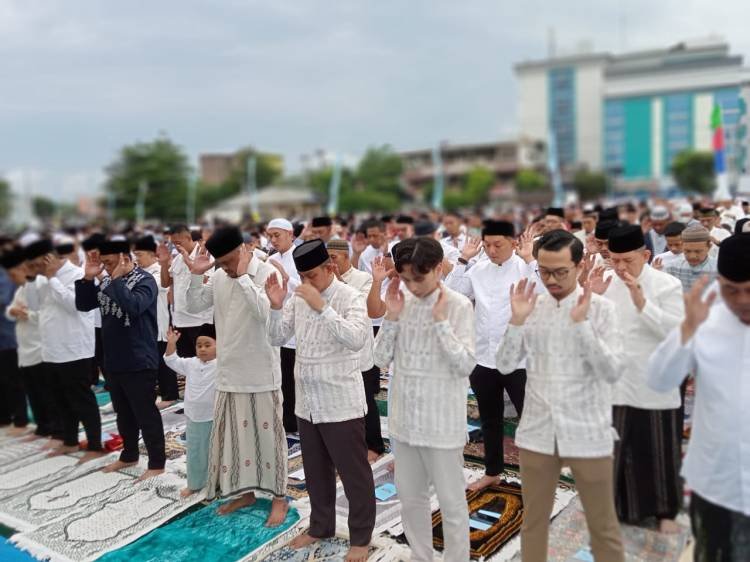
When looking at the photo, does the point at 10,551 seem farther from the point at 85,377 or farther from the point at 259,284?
the point at 259,284

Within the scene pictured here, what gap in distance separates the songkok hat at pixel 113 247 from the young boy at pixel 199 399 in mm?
721

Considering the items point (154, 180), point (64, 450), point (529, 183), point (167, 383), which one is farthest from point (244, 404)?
point (529, 183)

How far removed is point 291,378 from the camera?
17.5 ft

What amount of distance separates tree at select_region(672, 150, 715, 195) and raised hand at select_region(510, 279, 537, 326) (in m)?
51.0

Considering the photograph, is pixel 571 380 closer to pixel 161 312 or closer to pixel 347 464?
pixel 347 464

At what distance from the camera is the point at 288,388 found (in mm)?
5359

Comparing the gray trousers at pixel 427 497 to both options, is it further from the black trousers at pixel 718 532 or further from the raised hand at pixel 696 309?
the raised hand at pixel 696 309

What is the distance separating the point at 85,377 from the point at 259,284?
203 cm

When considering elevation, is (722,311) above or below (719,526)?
above

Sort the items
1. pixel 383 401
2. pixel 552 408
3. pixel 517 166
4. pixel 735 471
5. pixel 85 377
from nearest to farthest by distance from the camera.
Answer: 1. pixel 735 471
2. pixel 552 408
3. pixel 85 377
4. pixel 383 401
5. pixel 517 166

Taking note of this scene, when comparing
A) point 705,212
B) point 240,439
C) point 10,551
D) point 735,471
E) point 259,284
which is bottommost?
point 10,551

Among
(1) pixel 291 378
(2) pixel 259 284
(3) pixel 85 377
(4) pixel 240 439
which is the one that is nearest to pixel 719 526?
(4) pixel 240 439

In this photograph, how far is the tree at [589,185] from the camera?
59625 mm

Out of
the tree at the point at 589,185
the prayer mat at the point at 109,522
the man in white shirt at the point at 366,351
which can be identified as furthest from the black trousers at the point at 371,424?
the tree at the point at 589,185
